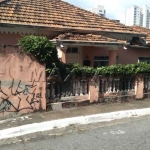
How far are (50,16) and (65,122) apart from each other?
6278mm

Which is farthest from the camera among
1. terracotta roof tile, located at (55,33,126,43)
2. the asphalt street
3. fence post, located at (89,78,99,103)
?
terracotta roof tile, located at (55,33,126,43)

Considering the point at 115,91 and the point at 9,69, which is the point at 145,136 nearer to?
the point at 115,91

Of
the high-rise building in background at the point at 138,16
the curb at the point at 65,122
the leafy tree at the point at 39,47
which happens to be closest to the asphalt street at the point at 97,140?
the curb at the point at 65,122

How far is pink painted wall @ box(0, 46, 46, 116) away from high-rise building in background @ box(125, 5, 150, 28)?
40.0 m

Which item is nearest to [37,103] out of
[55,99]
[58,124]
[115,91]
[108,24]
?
[55,99]

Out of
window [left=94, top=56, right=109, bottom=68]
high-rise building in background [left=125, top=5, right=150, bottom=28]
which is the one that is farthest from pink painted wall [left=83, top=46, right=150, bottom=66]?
high-rise building in background [left=125, top=5, right=150, bottom=28]

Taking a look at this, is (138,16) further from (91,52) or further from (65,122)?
(65,122)

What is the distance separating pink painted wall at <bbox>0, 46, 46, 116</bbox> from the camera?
246 inches

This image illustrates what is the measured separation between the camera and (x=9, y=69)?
6.29 metres

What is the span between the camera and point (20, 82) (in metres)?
6.45

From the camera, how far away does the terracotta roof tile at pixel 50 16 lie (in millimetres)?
9602

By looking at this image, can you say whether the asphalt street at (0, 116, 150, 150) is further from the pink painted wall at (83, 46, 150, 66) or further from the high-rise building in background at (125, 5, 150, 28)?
the high-rise building in background at (125, 5, 150, 28)

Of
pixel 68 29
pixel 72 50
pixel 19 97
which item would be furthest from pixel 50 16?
pixel 19 97

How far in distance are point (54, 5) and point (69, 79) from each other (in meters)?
6.89
